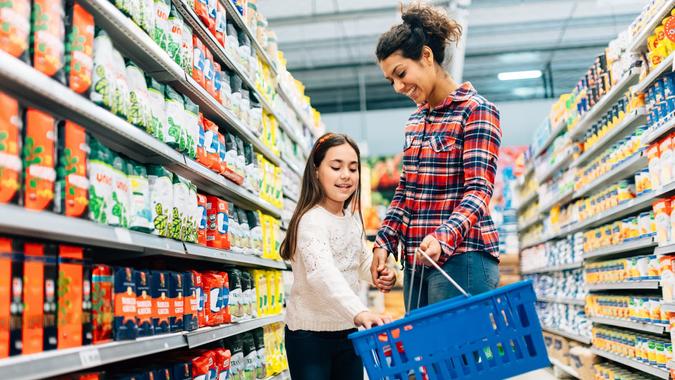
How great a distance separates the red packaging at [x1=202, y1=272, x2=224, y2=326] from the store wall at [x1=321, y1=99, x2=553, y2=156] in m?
10.2

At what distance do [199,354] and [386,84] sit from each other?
36.1ft

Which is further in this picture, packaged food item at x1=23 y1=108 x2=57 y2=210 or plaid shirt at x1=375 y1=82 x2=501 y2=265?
plaid shirt at x1=375 y1=82 x2=501 y2=265

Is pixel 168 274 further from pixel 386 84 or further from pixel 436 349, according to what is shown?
→ pixel 386 84

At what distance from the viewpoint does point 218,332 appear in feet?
9.45

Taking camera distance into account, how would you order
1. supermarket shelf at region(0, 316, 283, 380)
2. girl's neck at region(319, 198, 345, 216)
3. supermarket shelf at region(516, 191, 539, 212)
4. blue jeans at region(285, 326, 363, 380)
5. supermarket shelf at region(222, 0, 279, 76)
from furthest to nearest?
supermarket shelf at region(516, 191, 539, 212), supermarket shelf at region(222, 0, 279, 76), girl's neck at region(319, 198, 345, 216), blue jeans at region(285, 326, 363, 380), supermarket shelf at region(0, 316, 283, 380)

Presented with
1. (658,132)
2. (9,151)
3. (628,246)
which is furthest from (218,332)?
(628,246)

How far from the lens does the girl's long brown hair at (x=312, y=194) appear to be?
2.53 meters

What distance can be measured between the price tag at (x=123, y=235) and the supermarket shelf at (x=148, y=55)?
639 millimetres

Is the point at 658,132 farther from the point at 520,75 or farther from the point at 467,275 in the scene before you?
the point at 520,75

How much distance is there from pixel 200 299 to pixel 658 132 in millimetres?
2514

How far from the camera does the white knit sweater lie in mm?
2197

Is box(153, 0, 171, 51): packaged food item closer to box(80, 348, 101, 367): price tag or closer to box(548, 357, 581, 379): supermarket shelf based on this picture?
box(80, 348, 101, 367): price tag

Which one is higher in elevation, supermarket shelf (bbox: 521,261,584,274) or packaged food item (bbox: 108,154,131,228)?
packaged food item (bbox: 108,154,131,228)

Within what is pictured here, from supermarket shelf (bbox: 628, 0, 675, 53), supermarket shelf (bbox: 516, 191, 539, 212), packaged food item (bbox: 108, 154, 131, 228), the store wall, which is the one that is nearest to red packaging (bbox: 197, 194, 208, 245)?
packaged food item (bbox: 108, 154, 131, 228)
